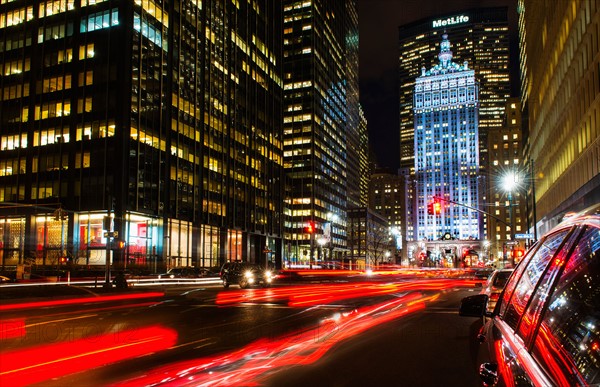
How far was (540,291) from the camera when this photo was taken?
2.83 metres

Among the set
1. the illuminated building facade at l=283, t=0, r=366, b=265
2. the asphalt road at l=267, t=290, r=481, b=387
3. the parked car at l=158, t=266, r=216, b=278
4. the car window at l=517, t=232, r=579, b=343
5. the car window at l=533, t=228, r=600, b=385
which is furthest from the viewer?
the illuminated building facade at l=283, t=0, r=366, b=265

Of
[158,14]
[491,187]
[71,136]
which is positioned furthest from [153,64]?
[491,187]

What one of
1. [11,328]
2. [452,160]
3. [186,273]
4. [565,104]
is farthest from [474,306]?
[452,160]

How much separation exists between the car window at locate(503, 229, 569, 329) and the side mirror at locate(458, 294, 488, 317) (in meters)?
0.73

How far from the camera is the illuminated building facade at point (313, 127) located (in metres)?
136

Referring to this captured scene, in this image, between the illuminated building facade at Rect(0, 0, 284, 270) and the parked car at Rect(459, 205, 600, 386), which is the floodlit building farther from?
the parked car at Rect(459, 205, 600, 386)

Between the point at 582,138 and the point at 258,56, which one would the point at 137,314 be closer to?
the point at 582,138

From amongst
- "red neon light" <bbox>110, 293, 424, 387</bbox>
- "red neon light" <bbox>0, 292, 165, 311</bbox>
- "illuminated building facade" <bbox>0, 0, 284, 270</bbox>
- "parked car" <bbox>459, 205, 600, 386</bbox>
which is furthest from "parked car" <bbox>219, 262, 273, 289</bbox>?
"parked car" <bbox>459, 205, 600, 386</bbox>

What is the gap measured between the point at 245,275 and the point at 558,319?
1292 inches

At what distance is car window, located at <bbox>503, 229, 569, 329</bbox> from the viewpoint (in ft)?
9.55

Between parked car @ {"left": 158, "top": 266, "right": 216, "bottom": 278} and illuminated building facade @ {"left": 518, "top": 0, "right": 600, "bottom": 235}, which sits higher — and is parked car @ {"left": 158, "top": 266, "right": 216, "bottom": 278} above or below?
below

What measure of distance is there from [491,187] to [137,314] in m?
169

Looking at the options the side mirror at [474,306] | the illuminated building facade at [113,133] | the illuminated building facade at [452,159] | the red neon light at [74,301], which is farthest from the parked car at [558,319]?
the illuminated building facade at [452,159]

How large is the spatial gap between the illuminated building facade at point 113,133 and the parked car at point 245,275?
22.3 metres
